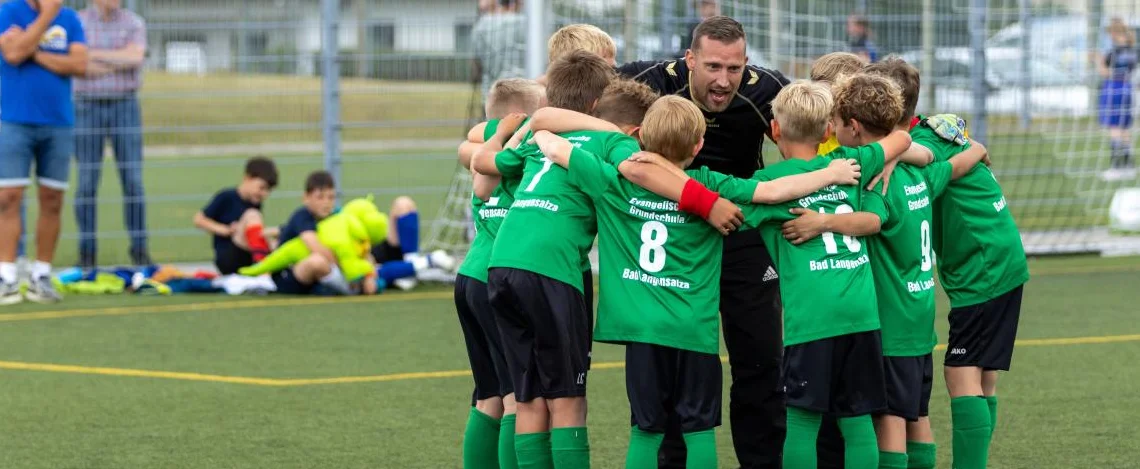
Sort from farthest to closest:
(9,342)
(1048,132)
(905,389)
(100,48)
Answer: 1. (1048,132)
2. (100,48)
3. (9,342)
4. (905,389)

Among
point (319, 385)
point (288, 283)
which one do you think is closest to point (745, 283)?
point (319, 385)

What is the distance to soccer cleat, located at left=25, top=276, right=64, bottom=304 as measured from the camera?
10.4m

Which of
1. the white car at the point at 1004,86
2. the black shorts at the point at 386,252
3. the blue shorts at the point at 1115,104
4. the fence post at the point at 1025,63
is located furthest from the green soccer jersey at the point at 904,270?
the blue shorts at the point at 1115,104

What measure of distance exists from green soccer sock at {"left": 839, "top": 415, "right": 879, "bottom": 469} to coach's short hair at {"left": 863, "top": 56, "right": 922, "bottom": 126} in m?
1.00

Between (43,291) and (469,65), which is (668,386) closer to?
(43,291)

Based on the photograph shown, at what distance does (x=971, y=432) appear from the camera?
17.7 ft

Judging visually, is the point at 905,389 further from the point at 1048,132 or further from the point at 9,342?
the point at 1048,132

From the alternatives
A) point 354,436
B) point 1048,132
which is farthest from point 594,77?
point 1048,132

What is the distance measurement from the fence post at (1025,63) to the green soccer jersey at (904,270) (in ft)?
27.1

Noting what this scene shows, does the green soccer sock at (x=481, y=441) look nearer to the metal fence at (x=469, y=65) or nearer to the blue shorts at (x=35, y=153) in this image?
the metal fence at (x=469, y=65)

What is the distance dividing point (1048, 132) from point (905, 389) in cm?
992

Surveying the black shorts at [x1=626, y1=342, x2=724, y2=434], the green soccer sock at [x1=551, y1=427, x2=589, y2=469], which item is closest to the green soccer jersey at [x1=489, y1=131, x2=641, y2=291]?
the black shorts at [x1=626, y1=342, x2=724, y2=434]

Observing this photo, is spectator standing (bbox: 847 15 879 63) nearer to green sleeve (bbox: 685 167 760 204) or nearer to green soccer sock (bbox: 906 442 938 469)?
green soccer sock (bbox: 906 442 938 469)

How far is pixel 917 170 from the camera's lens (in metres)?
5.22
